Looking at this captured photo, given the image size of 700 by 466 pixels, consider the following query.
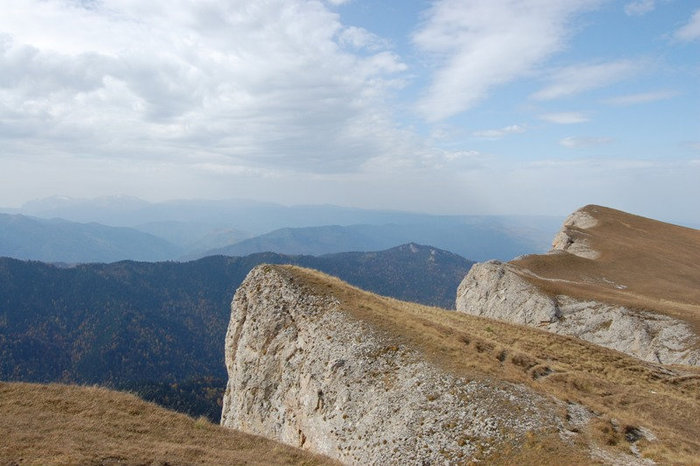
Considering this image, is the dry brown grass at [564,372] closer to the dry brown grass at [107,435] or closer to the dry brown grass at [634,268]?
the dry brown grass at [107,435]

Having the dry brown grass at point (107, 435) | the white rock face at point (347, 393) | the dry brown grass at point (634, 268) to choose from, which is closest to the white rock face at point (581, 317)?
the dry brown grass at point (634, 268)

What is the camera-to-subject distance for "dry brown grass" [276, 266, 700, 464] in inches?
728

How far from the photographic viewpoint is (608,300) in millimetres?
56156

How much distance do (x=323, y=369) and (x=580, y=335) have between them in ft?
136

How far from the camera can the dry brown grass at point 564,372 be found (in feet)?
Answer: 60.7

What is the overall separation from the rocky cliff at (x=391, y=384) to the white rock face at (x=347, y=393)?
0.22 feet

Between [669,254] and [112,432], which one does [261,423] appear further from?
[669,254]

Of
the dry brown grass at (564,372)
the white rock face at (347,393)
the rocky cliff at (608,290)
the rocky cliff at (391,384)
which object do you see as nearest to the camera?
the dry brown grass at (564,372)

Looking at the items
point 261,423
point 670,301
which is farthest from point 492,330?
point 670,301

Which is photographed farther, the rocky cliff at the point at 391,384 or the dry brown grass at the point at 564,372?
the rocky cliff at the point at 391,384

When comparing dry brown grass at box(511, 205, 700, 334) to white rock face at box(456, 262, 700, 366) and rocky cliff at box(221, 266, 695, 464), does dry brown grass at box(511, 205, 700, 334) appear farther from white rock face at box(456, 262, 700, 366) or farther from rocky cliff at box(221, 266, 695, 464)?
rocky cliff at box(221, 266, 695, 464)

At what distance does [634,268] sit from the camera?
2884 inches

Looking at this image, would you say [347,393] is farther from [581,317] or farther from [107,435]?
[581,317]

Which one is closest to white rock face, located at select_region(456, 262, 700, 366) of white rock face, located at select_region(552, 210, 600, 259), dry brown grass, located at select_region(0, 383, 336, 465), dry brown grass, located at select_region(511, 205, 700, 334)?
dry brown grass, located at select_region(511, 205, 700, 334)
